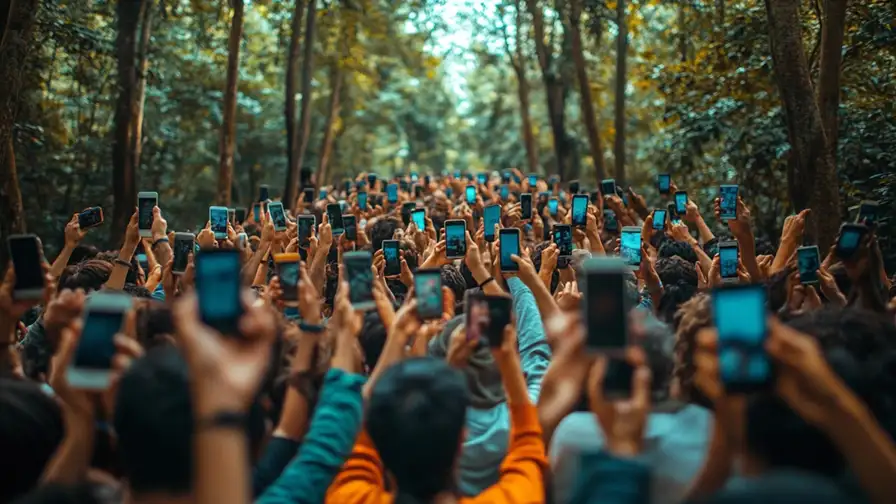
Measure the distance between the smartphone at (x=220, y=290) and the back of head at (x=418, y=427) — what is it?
54 cm

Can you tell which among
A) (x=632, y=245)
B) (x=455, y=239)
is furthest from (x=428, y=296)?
(x=632, y=245)

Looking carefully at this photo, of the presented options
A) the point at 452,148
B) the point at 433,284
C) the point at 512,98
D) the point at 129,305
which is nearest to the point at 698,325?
the point at 433,284

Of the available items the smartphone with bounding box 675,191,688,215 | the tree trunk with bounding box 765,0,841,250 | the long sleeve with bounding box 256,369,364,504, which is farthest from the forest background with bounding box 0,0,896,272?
the long sleeve with bounding box 256,369,364,504

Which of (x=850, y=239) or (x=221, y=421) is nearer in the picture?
(x=221, y=421)

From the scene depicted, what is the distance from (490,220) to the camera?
716cm

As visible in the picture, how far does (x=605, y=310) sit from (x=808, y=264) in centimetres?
298

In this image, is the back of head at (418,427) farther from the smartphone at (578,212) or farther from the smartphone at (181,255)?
the smartphone at (578,212)

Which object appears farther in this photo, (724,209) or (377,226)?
(377,226)

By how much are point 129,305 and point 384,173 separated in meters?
59.5

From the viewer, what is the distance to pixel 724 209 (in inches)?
286

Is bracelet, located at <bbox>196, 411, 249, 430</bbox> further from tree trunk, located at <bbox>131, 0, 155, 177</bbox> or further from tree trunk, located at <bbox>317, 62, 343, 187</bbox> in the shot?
tree trunk, located at <bbox>317, 62, 343, 187</bbox>

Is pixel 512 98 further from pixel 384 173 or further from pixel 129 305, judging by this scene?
pixel 129 305

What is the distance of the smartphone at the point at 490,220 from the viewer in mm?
7148

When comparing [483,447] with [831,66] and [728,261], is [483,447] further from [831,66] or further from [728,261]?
[831,66]
